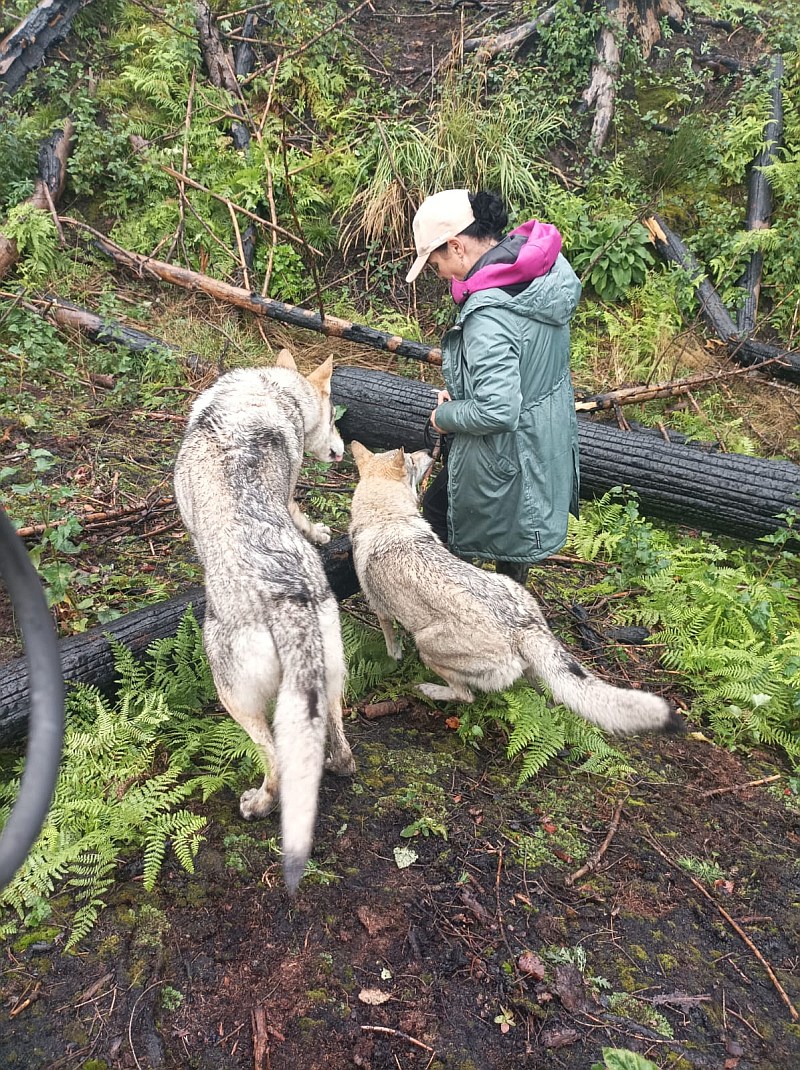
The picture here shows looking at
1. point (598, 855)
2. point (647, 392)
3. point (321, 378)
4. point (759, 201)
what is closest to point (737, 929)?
point (598, 855)

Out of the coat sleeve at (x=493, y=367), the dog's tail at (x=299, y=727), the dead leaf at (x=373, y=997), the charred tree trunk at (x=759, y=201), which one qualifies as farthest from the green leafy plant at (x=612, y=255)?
the dead leaf at (x=373, y=997)

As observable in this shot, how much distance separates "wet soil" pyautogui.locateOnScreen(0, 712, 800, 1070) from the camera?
260 centimetres

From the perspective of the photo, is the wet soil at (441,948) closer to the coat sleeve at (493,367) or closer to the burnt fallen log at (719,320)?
the coat sleeve at (493,367)

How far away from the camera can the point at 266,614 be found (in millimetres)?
3203

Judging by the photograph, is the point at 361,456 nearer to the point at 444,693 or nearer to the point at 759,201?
the point at 444,693

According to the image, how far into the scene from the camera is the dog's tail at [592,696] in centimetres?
329

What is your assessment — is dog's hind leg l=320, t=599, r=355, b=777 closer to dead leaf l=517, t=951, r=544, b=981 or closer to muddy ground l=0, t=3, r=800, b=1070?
muddy ground l=0, t=3, r=800, b=1070

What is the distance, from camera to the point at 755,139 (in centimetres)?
1038

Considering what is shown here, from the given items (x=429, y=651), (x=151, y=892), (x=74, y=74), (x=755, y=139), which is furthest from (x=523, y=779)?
(x=74, y=74)

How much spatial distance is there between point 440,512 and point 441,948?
3110 mm

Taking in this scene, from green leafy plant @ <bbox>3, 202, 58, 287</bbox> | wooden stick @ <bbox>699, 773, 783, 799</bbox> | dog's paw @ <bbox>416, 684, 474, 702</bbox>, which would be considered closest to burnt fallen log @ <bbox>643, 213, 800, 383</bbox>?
wooden stick @ <bbox>699, 773, 783, 799</bbox>

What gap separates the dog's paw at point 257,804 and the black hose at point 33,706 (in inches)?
88.2

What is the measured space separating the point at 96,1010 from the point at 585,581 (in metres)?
4.91

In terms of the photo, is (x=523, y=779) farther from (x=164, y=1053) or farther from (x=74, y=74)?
(x=74, y=74)
